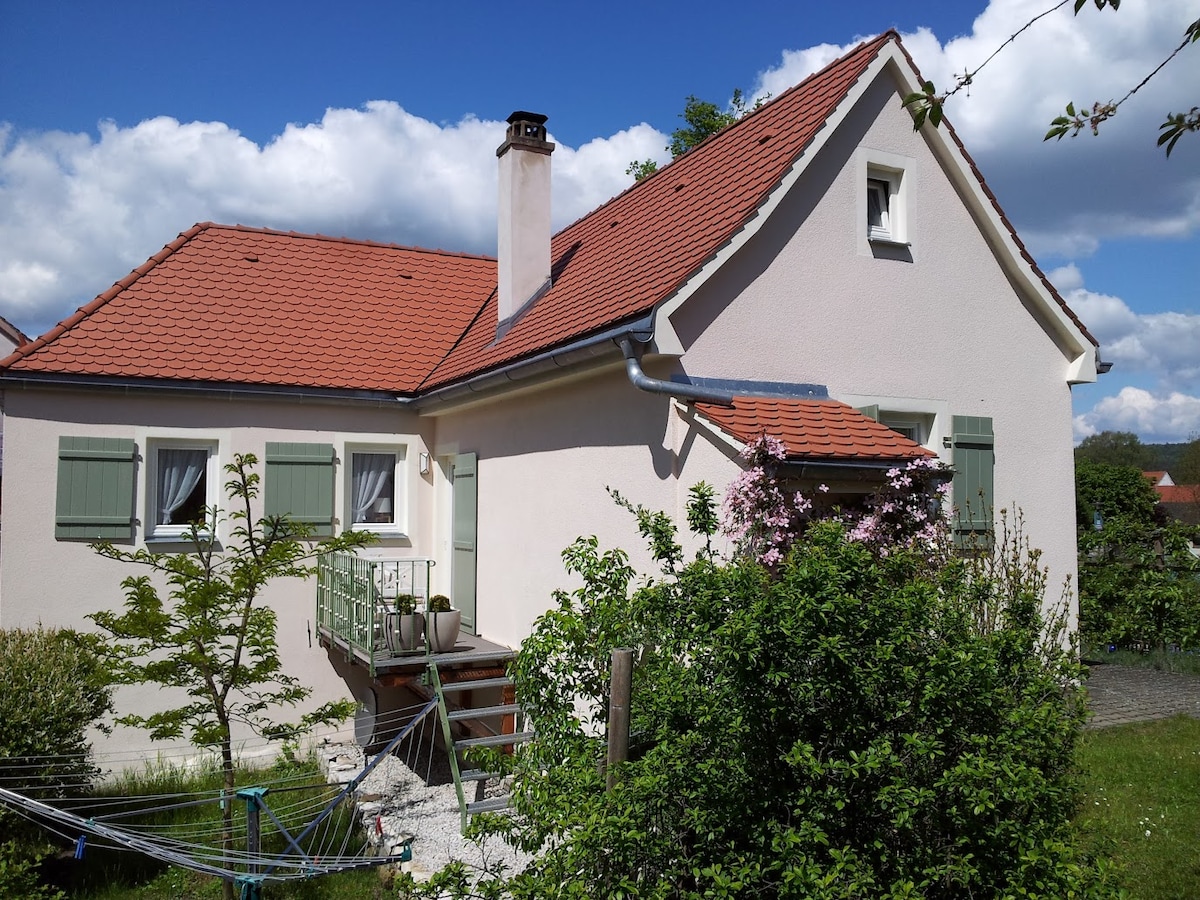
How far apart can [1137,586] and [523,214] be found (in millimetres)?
9764

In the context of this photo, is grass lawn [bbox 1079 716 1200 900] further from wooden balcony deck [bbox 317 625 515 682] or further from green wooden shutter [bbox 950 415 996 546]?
wooden balcony deck [bbox 317 625 515 682]

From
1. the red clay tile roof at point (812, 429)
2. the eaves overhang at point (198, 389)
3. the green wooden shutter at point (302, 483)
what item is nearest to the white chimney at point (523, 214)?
the eaves overhang at point (198, 389)

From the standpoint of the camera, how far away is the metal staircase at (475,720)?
25.3ft

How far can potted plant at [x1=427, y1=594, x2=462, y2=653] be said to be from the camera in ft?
30.1

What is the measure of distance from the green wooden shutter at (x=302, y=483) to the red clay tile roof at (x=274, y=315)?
836 mm

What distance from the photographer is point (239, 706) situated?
10711 mm

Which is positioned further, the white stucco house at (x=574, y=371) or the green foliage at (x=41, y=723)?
the white stucco house at (x=574, y=371)

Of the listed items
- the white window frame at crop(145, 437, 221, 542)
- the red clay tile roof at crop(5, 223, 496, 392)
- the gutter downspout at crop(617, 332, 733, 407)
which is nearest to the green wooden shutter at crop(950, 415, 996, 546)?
the gutter downspout at crop(617, 332, 733, 407)

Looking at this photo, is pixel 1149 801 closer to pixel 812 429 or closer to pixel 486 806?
pixel 812 429

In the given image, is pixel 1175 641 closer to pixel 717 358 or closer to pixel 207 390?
pixel 717 358

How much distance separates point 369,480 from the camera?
12156mm

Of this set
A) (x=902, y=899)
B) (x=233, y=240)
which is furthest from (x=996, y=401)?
(x=233, y=240)

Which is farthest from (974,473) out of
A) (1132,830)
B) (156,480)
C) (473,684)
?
(156,480)

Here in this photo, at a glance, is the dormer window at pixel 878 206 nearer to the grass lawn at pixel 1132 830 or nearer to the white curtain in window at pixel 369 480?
the grass lawn at pixel 1132 830
